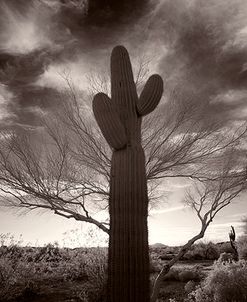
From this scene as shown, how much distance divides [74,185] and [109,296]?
434 cm

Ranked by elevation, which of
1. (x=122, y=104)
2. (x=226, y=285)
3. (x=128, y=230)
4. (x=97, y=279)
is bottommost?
(x=226, y=285)

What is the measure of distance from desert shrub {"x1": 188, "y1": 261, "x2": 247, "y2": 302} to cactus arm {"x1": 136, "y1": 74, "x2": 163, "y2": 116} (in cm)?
447

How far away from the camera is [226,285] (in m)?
6.59

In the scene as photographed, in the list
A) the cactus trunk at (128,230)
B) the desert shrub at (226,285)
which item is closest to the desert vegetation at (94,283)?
the desert shrub at (226,285)

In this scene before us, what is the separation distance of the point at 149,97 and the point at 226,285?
4.65 metres

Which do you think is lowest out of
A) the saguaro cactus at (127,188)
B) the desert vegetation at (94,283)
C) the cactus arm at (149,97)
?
the desert vegetation at (94,283)

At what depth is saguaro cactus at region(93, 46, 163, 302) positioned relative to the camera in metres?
3.60

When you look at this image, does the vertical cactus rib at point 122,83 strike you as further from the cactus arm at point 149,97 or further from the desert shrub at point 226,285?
the desert shrub at point 226,285

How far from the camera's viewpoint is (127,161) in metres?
4.05

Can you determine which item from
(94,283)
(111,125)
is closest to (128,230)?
(111,125)

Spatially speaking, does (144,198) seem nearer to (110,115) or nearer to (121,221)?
(121,221)

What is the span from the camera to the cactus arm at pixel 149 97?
465 cm

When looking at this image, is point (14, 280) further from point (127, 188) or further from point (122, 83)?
point (122, 83)

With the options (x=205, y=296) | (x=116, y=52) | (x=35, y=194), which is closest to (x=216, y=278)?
(x=205, y=296)
